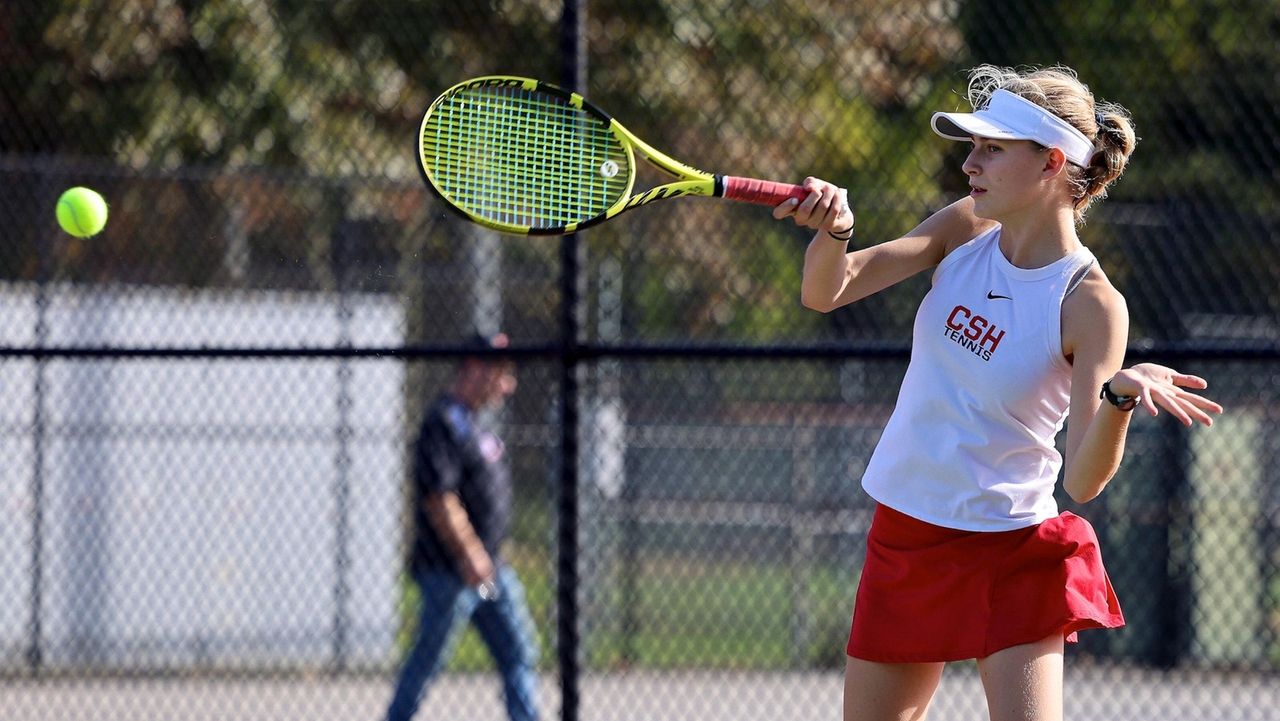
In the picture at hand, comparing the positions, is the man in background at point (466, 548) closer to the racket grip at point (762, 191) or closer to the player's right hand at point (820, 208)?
the racket grip at point (762, 191)

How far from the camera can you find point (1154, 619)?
711 centimetres

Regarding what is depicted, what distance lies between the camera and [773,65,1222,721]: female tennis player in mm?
2732

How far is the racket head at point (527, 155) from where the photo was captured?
3.28m

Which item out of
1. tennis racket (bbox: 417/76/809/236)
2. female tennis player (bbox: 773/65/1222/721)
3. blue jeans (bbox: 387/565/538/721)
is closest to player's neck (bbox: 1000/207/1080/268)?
female tennis player (bbox: 773/65/1222/721)

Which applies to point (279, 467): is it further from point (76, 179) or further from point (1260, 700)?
point (1260, 700)

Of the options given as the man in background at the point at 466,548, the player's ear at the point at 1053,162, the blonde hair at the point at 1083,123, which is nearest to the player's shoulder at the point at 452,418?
the man in background at the point at 466,548

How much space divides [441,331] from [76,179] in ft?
5.80

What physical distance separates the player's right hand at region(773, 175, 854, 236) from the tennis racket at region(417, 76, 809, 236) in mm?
512

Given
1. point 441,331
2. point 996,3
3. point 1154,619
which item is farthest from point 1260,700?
point 441,331

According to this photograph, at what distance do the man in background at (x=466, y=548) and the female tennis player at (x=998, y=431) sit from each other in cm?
251

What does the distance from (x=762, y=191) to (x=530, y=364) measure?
365 cm

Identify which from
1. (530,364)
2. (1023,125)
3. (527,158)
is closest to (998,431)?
(1023,125)

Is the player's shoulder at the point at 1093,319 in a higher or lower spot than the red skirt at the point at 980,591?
higher

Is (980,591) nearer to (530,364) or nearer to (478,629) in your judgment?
(478,629)
